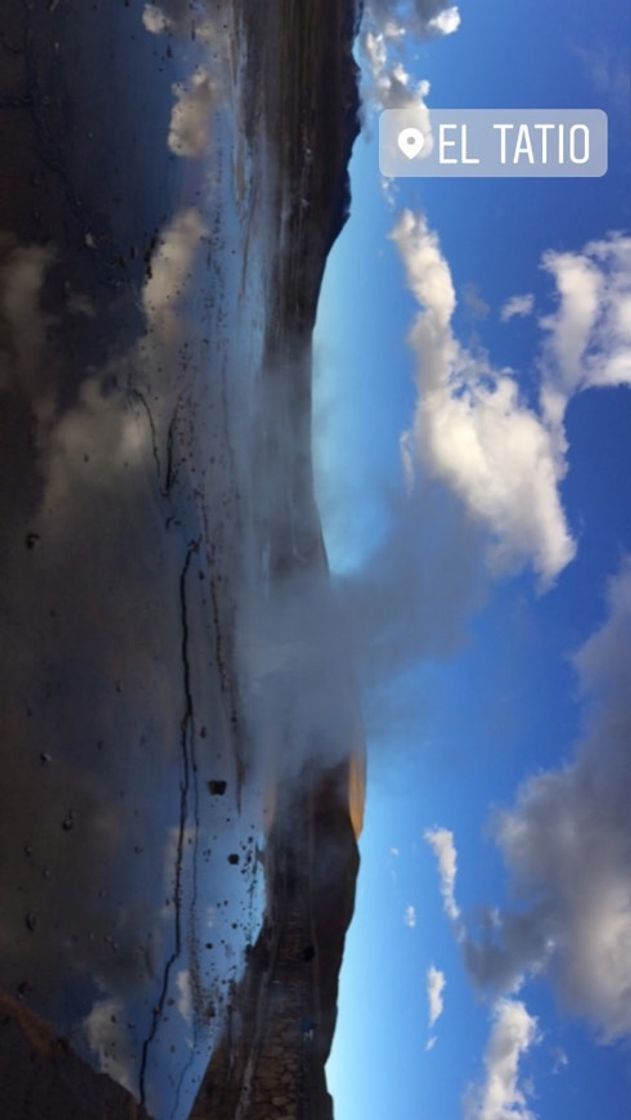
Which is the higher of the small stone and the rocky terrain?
the small stone

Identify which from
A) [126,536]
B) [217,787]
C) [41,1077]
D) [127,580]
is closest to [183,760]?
[217,787]

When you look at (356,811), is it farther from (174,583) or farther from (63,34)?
(63,34)

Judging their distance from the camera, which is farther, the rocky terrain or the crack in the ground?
the crack in the ground


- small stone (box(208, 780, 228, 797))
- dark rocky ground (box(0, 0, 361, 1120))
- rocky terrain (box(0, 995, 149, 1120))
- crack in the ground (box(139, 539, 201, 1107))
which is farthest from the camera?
small stone (box(208, 780, 228, 797))

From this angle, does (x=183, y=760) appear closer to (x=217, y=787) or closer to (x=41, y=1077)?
(x=217, y=787)

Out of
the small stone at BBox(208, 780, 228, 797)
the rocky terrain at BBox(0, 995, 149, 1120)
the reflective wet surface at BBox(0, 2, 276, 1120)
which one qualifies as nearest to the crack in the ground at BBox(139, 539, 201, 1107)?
the reflective wet surface at BBox(0, 2, 276, 1120)

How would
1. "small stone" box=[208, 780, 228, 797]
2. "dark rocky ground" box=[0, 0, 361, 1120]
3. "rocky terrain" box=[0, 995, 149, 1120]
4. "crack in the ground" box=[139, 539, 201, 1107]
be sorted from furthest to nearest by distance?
"small stone" box=[208, 780, 228, 797] → "crack in the ground" box=[139, 539, 201, 1107] → "dark rocky ground" box=[0, 0, 361, 1120] → "rocky terrain" box=[0, 995, 149, 1120]

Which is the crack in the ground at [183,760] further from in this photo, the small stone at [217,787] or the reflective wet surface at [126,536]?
the small stone at [217,787]

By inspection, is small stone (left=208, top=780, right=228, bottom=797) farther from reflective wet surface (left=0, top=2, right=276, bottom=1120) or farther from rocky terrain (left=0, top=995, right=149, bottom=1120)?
rocky terrain (left=0, top=995, right=149, bottom=1120)

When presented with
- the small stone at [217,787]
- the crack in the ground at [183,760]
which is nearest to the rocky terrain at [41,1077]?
the crack in the ground at [183,760]

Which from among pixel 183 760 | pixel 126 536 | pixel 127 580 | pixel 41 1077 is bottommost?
pixel 41 1077

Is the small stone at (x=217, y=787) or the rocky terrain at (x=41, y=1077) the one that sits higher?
the small stone at (x=217, y=787)

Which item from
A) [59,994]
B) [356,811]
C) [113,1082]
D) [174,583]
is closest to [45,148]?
[174,583]

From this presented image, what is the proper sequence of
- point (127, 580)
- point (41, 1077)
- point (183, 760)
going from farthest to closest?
point (183, 760), point (127, 580), point (41, 1077)
